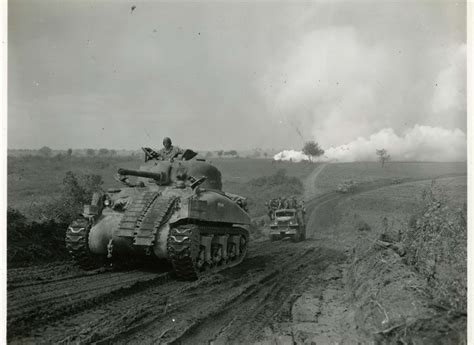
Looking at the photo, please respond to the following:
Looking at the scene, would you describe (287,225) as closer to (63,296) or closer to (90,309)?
(63,296)

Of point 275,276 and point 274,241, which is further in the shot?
point 274,241

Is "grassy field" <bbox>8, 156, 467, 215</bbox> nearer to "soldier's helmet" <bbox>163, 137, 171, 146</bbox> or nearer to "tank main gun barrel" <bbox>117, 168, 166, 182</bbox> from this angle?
"tank main gun barrel" <bbox>117, 168, 166, 182</bbox>

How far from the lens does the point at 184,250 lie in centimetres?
1049

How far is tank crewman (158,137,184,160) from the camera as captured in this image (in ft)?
46.0

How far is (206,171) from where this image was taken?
14078 millimetres

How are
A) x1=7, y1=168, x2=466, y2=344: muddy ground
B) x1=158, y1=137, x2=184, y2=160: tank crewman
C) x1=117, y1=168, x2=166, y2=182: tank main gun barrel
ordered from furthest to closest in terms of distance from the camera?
x1=158, y1=137, x2=184, y2=160: tank crewman → x1=117, y1=168, x2=166, y2=182: tank main gun barrel → x1=7, y1=168, x2=466, y2=344: muddy ground

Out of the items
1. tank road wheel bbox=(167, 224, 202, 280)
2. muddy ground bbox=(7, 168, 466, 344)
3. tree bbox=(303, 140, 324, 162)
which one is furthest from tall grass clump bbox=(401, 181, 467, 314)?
tree bbox=(303, 140, 324, 162)

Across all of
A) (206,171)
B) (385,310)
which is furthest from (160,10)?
(385,310)

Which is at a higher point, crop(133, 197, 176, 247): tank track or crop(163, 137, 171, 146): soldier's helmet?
crop(163, 137, 171, 146): soldier's helmet

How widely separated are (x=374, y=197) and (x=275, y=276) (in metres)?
14.2

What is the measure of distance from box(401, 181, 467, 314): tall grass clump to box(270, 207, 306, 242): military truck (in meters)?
11.9

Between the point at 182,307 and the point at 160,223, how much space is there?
2.90m

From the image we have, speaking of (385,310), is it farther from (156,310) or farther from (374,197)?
(374,197)

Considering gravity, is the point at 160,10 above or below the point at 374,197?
above
